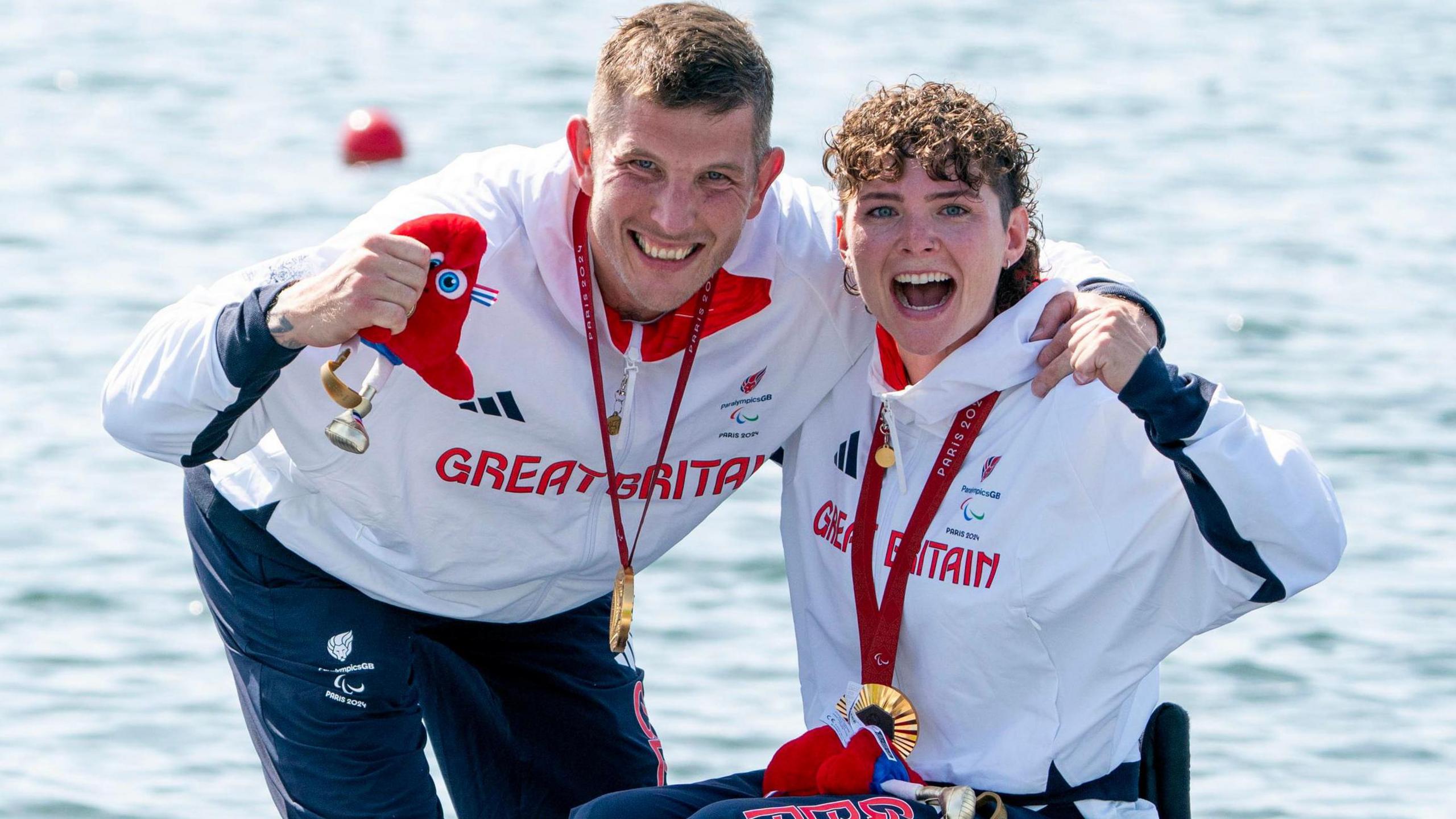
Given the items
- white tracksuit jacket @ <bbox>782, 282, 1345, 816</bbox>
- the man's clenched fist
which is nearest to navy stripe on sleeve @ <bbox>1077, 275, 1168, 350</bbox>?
white tracksuit jacket @ <bbox>782, 282, 1345, 816</bbox>

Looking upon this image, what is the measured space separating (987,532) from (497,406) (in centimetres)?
93

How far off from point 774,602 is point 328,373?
4655 millimetres

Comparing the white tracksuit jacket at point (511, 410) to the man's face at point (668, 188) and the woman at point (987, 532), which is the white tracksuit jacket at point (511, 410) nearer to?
the man's face at point (668, 188)

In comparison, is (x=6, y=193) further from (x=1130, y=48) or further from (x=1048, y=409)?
(x=1048, y=409)

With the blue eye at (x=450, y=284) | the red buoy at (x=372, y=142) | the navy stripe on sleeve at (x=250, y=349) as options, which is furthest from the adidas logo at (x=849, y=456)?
the red buoy at (x=372, y=142)

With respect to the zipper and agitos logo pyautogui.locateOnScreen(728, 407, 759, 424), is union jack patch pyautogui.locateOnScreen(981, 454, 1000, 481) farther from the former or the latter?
agitos logo pyautogui.locateOnScreen(728, 407, 759, 424)

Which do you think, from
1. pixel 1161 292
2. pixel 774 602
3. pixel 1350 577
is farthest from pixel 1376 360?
pixel 774 602

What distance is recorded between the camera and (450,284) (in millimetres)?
3059

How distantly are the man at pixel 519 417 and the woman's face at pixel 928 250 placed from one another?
0.19 m

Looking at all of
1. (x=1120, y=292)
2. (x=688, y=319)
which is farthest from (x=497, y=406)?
(x=1120, y=292)

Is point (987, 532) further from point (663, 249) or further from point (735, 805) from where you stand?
point (663, 249)

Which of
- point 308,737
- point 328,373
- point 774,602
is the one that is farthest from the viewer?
point 774,602

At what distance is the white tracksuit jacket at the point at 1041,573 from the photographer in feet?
10.5

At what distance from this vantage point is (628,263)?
11.2 feet
